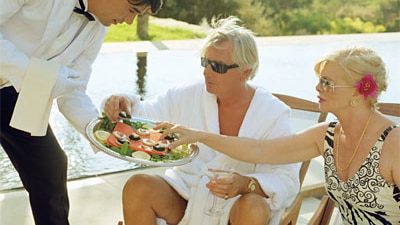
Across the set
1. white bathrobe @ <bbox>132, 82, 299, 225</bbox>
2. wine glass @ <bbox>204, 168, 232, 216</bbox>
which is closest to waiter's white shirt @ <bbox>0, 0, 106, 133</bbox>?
white bathrobe @ <bbox>132, 82, 299, 225</bbox>

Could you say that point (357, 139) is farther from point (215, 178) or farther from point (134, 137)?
point (134, 137)

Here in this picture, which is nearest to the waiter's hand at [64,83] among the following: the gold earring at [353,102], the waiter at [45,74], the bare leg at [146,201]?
the waiter at [45,74]

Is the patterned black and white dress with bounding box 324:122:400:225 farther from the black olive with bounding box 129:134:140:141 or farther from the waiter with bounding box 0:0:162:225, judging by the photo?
the waiter with bounding box 0:0:162:225

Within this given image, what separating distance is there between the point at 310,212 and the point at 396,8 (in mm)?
12425

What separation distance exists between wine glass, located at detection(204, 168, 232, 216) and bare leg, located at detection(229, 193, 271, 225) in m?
0.07

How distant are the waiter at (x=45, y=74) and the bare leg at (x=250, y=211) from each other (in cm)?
72

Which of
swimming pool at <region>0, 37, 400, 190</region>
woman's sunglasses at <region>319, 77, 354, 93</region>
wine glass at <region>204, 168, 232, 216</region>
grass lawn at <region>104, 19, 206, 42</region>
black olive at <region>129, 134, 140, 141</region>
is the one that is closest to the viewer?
woman's sunglasses at <region>319, 77, 354, 93</region>

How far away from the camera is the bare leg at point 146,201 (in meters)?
2.50

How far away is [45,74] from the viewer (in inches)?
84.4

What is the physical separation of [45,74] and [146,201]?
69 cm

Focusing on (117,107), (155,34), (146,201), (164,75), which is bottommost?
(155,34)

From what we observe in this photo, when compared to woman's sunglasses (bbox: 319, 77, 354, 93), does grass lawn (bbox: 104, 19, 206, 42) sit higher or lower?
lower

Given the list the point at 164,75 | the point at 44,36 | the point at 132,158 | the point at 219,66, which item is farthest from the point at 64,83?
the point at 164,75

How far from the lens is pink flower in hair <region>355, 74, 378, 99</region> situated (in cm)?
220
